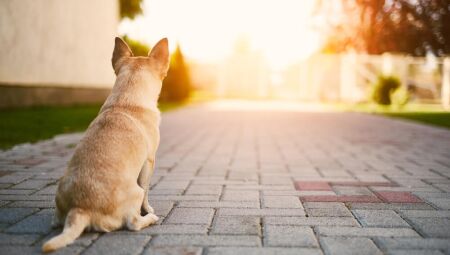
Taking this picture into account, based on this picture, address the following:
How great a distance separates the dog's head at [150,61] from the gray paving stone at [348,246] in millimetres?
1770

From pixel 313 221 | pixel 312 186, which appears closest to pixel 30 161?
pixel 312 186

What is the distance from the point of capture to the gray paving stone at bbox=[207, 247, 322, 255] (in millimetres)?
2387

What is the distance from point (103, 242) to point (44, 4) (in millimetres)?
12583

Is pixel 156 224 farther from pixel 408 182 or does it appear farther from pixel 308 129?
pixel 308 129

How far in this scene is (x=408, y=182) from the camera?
430 centimetres

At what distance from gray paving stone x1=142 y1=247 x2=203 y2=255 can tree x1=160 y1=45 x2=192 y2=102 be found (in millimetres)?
19489

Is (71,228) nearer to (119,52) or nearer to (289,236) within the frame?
(289,236)

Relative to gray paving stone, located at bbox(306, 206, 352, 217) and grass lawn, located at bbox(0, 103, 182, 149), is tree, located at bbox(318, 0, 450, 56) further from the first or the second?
gray paving stone, located at bbox(306, 206, 352, 217)

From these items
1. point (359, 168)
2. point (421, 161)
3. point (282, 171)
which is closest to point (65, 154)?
point (282, 171)

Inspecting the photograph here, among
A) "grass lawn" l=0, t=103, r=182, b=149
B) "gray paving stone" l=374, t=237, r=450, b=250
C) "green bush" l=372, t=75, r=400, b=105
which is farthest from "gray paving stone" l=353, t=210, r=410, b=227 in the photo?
"green bush" l=372, t=75, r=400, b=105

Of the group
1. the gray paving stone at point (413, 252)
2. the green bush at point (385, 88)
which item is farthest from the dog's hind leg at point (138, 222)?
the green bush at point (385, 88)

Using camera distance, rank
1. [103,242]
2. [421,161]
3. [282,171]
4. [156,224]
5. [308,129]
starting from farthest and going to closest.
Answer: [308,129], [421,161], [282,171], [156,224], [103,242]

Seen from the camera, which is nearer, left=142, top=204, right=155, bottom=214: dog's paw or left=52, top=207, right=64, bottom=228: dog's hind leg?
left=52, top=207, right=64, bottom=228: dog's hind leg

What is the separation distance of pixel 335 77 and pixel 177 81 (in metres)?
11.6
